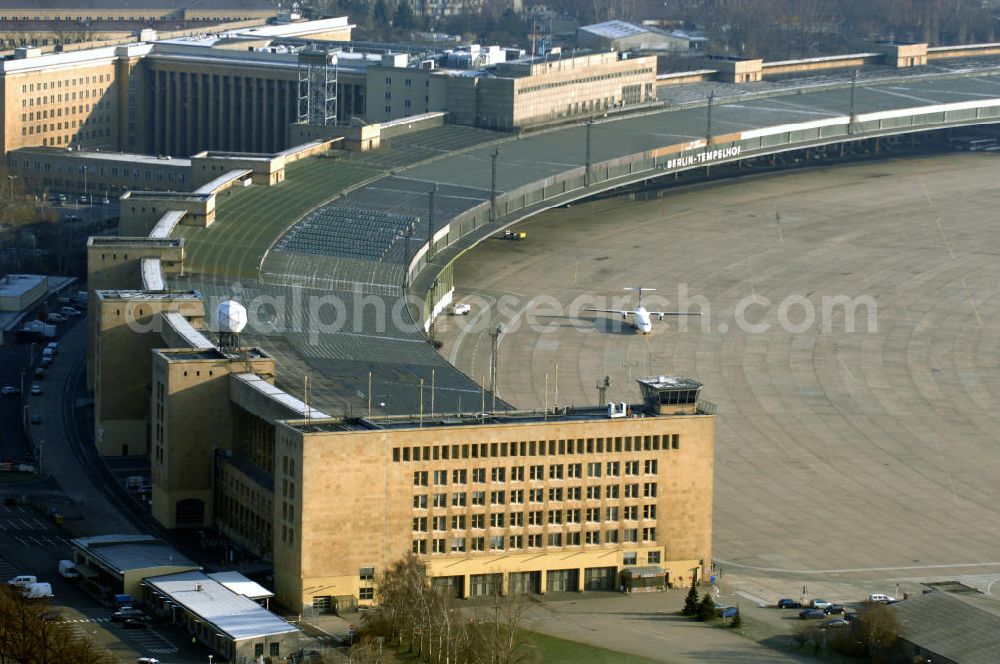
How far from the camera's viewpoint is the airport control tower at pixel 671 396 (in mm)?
141375

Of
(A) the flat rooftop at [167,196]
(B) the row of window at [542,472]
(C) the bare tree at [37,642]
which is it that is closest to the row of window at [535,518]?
(B) the row of window at [542,472]

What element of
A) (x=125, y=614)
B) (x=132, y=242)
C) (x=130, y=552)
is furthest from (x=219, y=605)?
(x=132, y=242)

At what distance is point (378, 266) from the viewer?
19725 centimetres

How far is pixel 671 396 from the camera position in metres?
142

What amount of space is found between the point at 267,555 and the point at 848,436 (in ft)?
174

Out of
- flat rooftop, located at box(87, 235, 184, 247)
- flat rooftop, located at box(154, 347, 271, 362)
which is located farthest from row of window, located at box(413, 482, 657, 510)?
flat rooftop, located at box(87, 235, 184, 247)

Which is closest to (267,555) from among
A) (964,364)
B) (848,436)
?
(848,436)

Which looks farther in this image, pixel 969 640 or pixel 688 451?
pixel 688 451

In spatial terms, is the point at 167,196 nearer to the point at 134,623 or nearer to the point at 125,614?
the point at 125,614

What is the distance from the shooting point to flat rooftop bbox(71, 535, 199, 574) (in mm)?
136875

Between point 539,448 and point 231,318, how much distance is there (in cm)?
2461

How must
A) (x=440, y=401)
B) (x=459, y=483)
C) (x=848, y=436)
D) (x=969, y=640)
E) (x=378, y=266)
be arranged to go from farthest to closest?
1. (x=378, y=266)
2. (x=848, y=436)
3. (x=440, y=401)
4. (x=459, y=483)
5. (x=969, y=640)

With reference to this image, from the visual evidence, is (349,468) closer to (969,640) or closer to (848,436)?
(969,640)

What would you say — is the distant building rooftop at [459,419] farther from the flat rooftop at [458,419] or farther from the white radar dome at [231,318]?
the white radar dome at [231,318]
